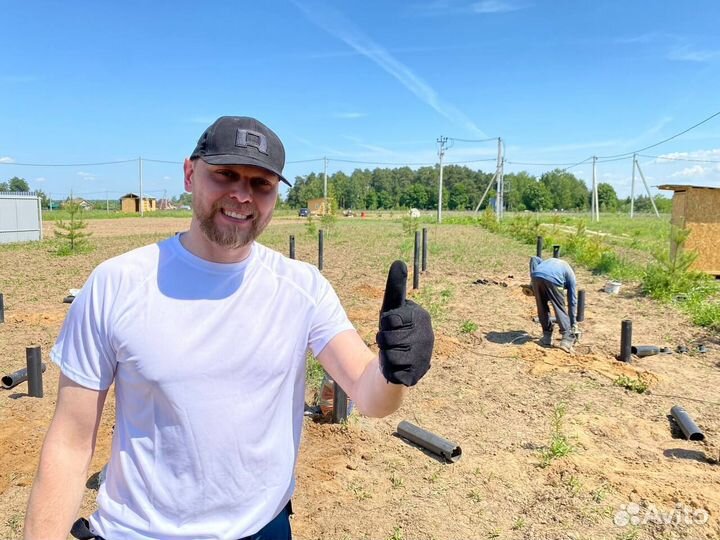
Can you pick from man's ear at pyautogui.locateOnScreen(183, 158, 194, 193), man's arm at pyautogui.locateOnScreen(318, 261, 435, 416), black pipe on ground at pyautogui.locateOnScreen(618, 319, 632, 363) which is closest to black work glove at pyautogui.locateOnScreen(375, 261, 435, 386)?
man's arm at pyautogui.locateOnScreen(318, 261, 435, 416)

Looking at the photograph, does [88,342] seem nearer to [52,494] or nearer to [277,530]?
[52,494]

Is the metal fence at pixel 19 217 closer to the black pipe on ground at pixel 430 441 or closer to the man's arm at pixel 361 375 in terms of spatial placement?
the black pipe on ground at pixel 430 441

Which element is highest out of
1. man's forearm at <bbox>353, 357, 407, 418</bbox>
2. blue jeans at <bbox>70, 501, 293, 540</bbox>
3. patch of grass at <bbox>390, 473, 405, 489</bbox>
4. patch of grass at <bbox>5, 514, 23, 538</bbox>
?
man's forearm at <bbox>353, 357, 407, 418</bbox>

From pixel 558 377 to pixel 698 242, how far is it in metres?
8.24

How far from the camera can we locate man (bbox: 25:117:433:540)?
1.36 meters

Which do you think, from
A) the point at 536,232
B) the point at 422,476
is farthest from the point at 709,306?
the point at 536,232

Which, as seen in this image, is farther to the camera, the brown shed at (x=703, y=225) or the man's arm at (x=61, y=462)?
the brown shed at (x=703, y=225)

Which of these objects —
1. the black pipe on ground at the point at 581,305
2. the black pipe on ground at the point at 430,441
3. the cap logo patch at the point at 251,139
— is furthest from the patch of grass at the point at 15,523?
the black pipe on ground at the point at 581,305

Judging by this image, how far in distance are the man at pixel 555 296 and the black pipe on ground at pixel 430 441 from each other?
332 cm

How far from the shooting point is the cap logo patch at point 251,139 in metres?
1.45

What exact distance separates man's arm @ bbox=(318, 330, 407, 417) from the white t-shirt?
0.16 meters

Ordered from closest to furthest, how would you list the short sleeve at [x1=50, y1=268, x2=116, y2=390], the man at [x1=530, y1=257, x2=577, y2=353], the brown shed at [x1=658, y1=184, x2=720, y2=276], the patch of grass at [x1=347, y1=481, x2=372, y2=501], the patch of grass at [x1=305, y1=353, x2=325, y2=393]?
the short sleeve at [x1=50, y1=268, x2=116, y2=390] → the patch of grass at [x1=347, y1=481, x2=372, y2=501] → the patch of grass at [x1=305, y1=353, x2=325, y2=393] → the man at [x1=530, y1=257, x2=577, y2=353] → the brown shed at [x1=658, y1=184, x2=720, y2=276]

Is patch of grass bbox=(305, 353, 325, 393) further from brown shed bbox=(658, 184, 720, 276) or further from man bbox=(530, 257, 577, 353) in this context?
brown shed bbox=(658, 184, 720, 276)

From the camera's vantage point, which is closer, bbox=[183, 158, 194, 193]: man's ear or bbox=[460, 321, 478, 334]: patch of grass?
bbox=[183, 158, 194, 193]: man's ear
